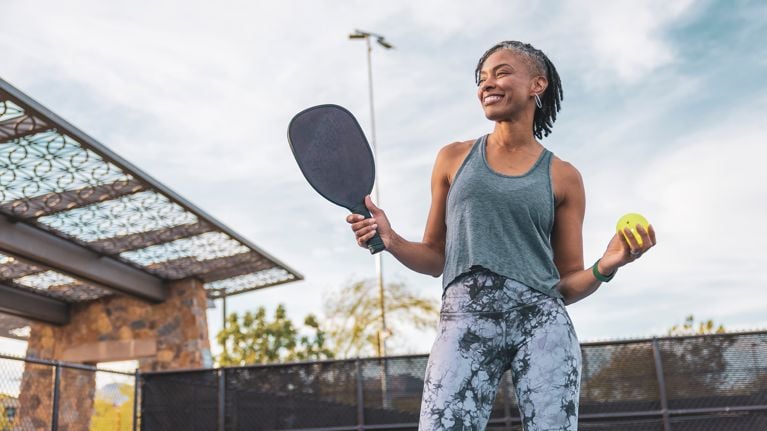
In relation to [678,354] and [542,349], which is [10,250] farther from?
[542,349]

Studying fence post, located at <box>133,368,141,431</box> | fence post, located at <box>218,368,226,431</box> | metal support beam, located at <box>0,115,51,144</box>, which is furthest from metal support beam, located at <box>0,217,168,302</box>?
fence post, located at <box>218,368,226,431</box>

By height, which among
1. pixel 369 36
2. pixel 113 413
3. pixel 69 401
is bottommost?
pixel 113 413

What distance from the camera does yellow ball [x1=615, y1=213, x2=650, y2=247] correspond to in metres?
1.73

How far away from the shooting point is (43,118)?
9734 mm

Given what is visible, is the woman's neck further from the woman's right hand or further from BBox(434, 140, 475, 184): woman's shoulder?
the woman's right hand

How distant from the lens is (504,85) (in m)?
2.04

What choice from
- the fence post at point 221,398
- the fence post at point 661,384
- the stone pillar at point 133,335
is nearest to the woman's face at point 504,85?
the fence post at point 661,384

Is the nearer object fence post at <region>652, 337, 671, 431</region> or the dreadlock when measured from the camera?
the dreadlock

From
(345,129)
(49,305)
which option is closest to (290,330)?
(49,305)

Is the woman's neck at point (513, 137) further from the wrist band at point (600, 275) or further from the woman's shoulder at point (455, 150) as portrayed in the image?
the wrist band at point (600, 275)

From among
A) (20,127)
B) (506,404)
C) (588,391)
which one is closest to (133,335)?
(20,127)

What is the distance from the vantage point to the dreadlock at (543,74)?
2096 mm

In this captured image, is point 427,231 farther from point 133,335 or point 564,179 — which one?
point 133,335

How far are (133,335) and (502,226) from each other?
17461 millimetres
